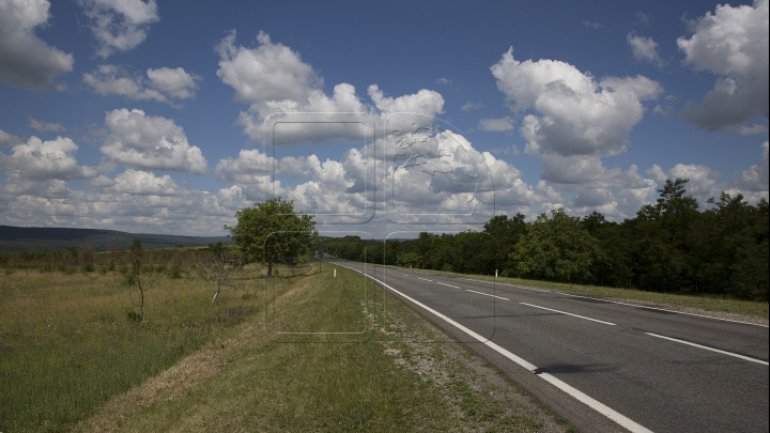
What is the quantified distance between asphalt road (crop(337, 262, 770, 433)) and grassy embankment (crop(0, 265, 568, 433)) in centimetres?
63

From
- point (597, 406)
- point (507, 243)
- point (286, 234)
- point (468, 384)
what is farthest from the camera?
point (507, 243)

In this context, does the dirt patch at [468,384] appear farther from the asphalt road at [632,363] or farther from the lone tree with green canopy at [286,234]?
the lone tree with green canopy at [286,234]

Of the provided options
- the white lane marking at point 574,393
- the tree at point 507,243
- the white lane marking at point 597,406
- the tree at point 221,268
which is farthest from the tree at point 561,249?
the white lane marking at point 597,406

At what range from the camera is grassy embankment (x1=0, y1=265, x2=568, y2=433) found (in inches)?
225

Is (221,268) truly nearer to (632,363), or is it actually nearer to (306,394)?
(306,394)

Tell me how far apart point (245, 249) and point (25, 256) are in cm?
4592

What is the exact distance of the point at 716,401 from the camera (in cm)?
526

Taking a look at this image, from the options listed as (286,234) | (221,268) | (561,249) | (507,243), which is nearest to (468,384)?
(286,234)

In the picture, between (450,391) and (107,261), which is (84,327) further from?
(107,261)

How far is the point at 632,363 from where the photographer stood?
716 centimetres

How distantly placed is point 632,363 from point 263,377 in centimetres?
575

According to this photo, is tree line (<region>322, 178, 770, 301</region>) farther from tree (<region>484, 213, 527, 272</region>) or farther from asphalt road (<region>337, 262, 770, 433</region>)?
tree (<region>484, 213, 527, 272</region>)

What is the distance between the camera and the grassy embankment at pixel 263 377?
5.71 m

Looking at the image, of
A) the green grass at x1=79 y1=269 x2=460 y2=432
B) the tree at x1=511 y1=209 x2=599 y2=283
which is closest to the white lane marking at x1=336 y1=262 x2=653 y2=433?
the green grass at x1=79 y1=269 x2=460 y2=432
